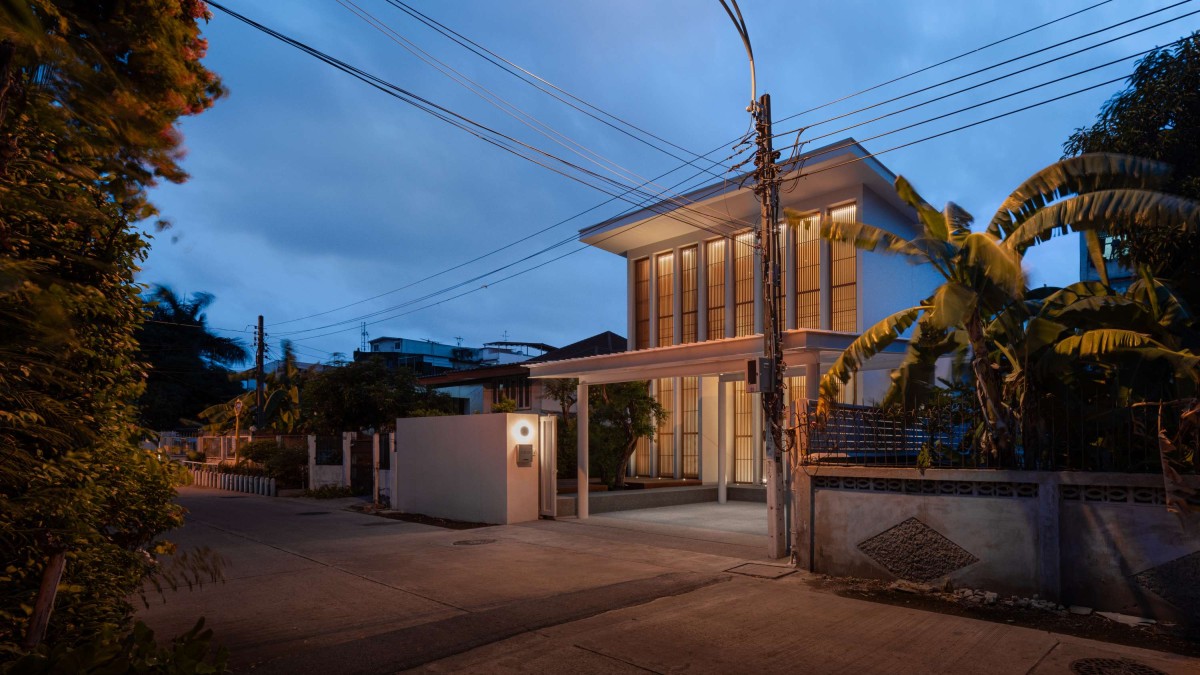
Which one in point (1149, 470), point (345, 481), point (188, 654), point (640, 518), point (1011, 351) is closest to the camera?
point (188, 654)

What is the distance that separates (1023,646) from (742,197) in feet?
47.0

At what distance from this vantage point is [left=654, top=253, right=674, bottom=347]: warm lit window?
901 inches

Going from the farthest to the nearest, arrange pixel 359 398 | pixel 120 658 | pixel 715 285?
pixel 359 398, pixel 715 285, pixel 120 658

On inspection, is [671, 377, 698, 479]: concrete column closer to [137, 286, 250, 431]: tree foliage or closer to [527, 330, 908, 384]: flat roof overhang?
[527, 330, 908, 384]: flat roof overhang

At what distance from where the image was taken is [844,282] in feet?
59.2

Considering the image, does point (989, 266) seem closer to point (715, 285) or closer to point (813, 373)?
point (813, 373)

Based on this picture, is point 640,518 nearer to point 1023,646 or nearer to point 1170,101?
point 1023,646

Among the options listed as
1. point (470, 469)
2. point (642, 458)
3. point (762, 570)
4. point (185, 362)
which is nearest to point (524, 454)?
point (470, 469)

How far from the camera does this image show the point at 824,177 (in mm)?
17453

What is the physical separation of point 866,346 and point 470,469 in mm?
9267

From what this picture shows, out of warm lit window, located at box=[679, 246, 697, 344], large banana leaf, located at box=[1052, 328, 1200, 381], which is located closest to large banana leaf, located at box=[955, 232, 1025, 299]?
large banana leaf, located at box=[1052, 328, 1200, 381]

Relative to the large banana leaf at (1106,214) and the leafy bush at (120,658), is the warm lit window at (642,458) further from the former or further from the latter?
the leafy bush at (120,658)

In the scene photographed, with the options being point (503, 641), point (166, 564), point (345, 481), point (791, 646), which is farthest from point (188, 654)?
point (345, 481)

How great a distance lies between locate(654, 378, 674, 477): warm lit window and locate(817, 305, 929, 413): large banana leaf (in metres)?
12.8
